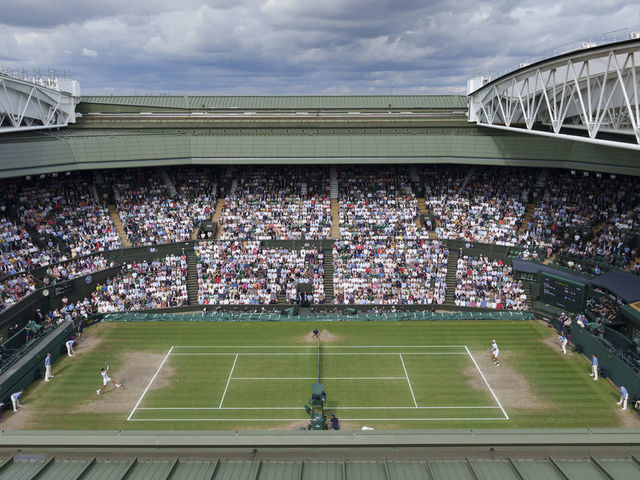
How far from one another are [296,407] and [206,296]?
15.7 meters

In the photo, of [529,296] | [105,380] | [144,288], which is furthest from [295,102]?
[105,380]

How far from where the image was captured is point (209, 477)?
11.9m

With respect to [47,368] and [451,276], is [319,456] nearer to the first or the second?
[47,368]

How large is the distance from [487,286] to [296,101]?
2881cm

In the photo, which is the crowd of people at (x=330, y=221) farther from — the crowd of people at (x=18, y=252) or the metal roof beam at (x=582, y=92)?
the metal roof beam at (x=582, y=92)

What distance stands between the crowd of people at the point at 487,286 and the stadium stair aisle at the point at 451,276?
410 millimetres

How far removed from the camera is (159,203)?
4669cm

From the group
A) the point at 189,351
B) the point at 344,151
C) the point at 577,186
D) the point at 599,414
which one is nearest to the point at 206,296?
the point at 189,351

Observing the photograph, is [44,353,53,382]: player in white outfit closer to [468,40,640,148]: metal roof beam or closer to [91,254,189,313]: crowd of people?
[91,254,189,313]: crowd of people

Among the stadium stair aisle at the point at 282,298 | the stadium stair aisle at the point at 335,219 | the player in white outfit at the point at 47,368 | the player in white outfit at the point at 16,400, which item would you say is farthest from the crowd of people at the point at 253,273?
the player in white outfit at the point at 16,400

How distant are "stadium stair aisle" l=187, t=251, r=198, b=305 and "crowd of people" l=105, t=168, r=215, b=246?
6.46 feet

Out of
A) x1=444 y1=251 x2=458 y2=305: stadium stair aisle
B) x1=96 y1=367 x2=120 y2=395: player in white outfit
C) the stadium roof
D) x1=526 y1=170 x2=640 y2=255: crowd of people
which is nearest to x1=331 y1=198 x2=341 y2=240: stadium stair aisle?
x1=444 y1=251 x2=458 y2=305: stadium stair aisle

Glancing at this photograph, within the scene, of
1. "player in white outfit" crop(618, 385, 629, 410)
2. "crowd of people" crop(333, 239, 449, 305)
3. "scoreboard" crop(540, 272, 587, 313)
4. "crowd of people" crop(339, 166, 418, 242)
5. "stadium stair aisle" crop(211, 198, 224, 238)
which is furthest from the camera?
"stadium stair aisle" crop(211, 198, 224, 238)

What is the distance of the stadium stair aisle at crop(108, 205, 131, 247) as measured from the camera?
42.8 meters
